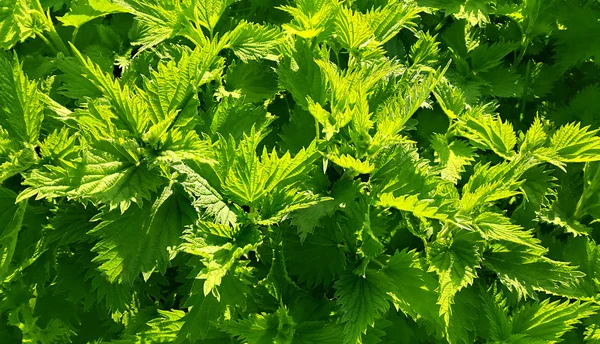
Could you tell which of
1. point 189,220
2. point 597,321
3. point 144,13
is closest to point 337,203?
point 189,220

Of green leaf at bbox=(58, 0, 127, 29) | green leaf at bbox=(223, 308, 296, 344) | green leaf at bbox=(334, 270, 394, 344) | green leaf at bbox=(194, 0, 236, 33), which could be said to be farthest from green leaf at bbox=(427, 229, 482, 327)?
green leaf at bbox=(58, 0, 127, 29)

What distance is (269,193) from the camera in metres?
1.23

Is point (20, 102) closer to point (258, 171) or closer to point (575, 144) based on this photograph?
point (258, 171)

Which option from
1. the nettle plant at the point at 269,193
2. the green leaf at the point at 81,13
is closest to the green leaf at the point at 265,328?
Result: the nettle plant at the point at 269,193

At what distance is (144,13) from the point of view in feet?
4.86

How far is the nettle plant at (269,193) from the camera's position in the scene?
1.22 meters

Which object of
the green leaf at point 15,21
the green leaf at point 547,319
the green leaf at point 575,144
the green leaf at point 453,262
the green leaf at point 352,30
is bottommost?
the green leaf at point 547,319

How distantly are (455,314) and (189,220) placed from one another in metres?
0.79

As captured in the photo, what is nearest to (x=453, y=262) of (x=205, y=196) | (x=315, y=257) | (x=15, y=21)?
(x=315, y=257)

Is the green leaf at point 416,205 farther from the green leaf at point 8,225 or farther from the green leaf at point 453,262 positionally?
the green leaf at point 8,225

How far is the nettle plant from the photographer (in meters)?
1.22

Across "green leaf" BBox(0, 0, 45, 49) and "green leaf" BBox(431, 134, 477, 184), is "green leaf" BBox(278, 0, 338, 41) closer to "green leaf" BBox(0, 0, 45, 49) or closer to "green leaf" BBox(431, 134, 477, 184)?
"green leaf" BBox(431, 134, 477, 184)

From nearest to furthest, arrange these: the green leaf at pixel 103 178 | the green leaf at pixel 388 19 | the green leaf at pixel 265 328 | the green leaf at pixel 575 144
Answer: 1. the green leaf at pixel 103 178
2. the green leaf at pixel 265 328
3. the green leaf at pixel 575 144
4. the green leaf at pixel 388 19

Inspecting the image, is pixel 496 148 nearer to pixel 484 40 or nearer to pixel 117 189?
pixel 484 40
